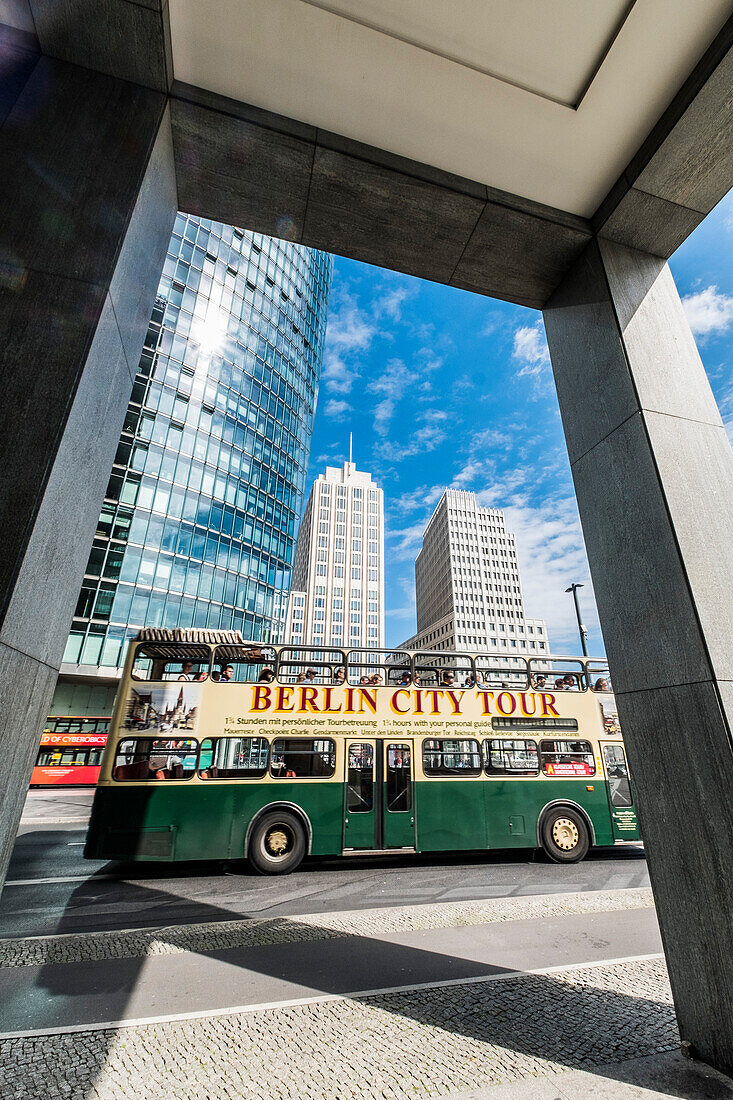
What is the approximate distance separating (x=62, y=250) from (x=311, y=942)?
605 centimetres

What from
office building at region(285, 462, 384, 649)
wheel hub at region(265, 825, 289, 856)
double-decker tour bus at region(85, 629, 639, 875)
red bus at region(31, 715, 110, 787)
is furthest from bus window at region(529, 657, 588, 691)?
office building at region(285, 462, 384, 649)

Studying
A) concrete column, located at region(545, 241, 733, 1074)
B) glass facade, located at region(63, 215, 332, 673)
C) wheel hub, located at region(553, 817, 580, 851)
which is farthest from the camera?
glass facade, located at region(63, 215, 332, 673)

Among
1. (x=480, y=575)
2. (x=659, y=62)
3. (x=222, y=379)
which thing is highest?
(x=480, y=575)

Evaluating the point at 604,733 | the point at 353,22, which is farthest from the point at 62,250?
the point at 604,733

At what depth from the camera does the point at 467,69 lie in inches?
122

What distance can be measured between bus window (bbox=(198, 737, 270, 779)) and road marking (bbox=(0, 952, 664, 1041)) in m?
5.07

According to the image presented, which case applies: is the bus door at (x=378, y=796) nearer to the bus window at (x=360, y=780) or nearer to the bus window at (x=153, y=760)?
the bus window at (x=360, y=780)

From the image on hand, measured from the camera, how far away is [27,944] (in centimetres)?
505

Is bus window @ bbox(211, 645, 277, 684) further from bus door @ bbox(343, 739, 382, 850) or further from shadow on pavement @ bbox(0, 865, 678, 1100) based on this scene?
shadow on pavement @ bbox(0, 865, 678, 1100)

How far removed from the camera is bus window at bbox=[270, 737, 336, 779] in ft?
29.0

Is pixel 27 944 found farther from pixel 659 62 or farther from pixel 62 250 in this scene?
pixel 659 62

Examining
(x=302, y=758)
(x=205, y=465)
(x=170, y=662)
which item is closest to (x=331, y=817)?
(x=302, y=758)

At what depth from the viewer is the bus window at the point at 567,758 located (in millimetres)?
9688

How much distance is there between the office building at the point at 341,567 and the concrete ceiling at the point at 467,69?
10992 centimetres
